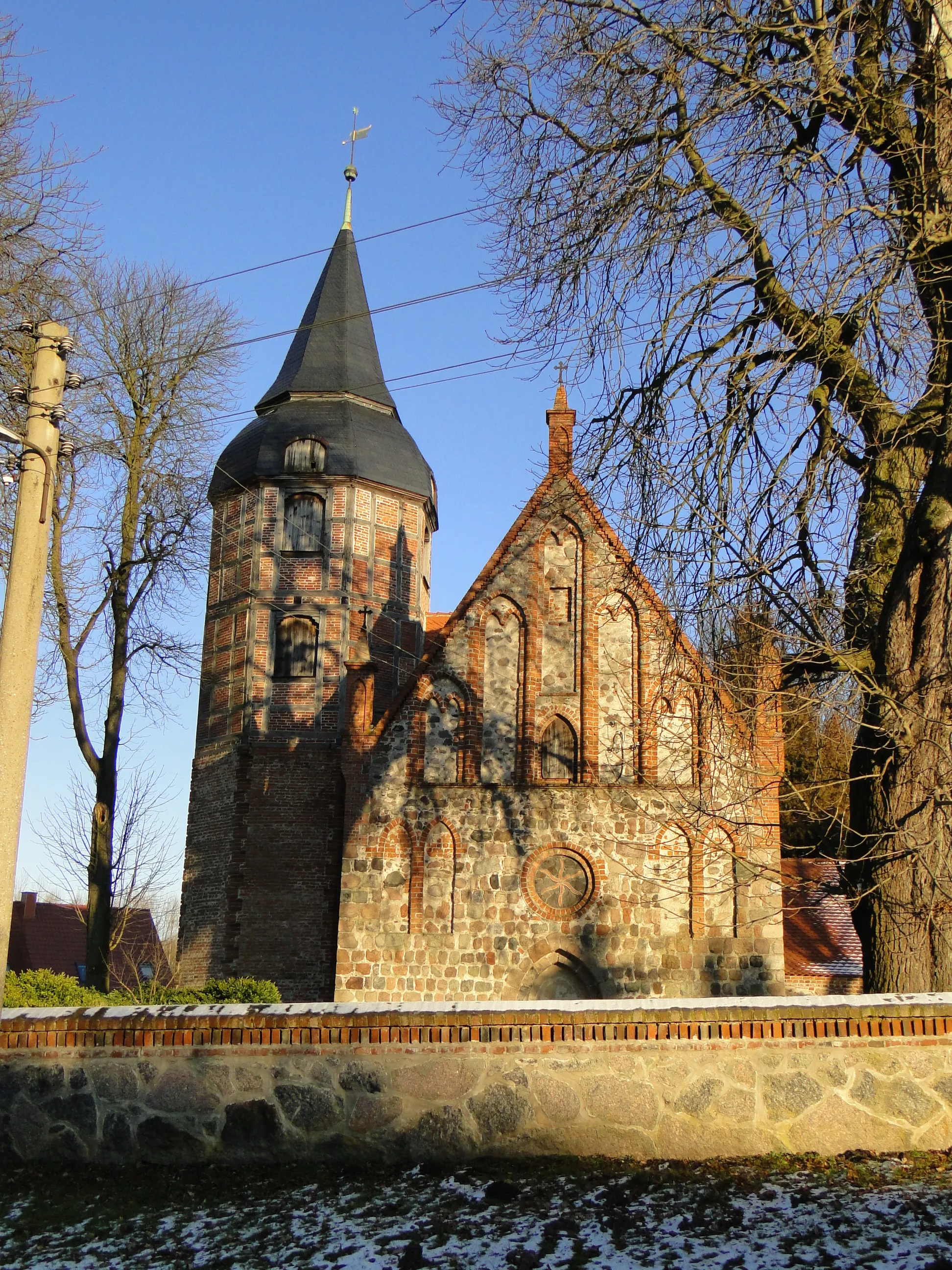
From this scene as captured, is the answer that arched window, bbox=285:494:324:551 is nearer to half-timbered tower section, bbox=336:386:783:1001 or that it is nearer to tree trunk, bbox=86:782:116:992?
half-timbered tower section, bbox=336:386:783:1001

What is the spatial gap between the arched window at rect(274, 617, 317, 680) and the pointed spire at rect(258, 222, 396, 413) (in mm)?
4830

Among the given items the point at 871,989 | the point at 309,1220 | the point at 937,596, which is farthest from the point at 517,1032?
the point at 937,596

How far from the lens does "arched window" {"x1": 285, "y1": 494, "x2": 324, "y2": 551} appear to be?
22.2 m

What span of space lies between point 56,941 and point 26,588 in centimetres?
3418

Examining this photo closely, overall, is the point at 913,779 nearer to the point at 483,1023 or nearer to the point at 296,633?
the point at 483,1023

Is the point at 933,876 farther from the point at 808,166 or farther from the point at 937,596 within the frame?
the point at 808,166

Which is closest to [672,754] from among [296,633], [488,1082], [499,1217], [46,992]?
[296,633]

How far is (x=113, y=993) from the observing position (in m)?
14.0

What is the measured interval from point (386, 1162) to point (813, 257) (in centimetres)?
603

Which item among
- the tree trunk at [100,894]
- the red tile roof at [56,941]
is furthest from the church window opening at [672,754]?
the red tile roof at [56,941]

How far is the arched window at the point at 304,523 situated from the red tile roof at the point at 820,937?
31.5 ft

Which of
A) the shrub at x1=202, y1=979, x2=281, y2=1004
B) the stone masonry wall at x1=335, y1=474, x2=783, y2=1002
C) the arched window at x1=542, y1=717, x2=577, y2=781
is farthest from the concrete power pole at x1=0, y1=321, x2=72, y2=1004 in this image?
the arched window at x1=542, y1=717, x2=577, y2=781

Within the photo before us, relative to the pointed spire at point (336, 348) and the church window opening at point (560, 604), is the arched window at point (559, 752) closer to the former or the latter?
the church window opening at point (560, 604)

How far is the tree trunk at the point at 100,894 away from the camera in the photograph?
57.4ft
